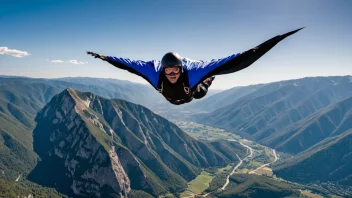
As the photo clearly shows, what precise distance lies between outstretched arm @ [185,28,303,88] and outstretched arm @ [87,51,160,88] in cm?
182

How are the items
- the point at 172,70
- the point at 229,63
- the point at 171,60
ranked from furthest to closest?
1. the point at 172,70
2. the point at 171,60
3. the point at 229,63

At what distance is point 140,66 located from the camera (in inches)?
575

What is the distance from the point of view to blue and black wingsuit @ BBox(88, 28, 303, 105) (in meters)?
10.3

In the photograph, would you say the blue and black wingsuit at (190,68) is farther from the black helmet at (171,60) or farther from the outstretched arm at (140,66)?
the black helmet at (171,60)

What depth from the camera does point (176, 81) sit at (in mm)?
12781

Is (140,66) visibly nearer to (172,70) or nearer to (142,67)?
(142,67)

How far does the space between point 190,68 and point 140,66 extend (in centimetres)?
335

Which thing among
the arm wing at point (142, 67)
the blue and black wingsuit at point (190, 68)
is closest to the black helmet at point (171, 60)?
the blue and black wingsuit at point (190, 68)

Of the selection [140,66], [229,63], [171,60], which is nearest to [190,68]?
[171,60]

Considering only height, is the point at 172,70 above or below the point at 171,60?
below

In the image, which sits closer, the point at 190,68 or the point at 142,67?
the point at 190,68

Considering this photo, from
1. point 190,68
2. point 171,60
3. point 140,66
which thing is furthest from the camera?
point 140,66

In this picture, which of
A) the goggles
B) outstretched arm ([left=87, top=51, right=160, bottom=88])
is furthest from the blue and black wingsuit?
the goggles

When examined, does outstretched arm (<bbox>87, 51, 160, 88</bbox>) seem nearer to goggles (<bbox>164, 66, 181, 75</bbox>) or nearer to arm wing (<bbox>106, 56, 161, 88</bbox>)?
arm wing (<bbox>106, 56, 161, 88</bbox>)
